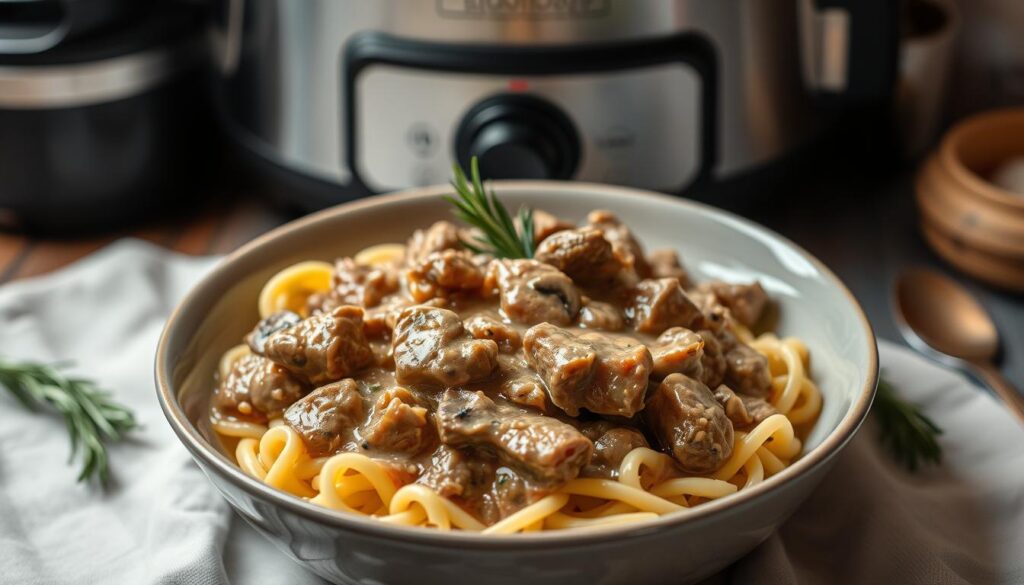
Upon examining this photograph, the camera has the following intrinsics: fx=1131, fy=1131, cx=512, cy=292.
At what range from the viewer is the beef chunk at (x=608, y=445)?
2016 mm

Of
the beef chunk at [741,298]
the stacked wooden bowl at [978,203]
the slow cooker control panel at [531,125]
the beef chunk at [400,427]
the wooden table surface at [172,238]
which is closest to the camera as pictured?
the beef chunk at [400,427]

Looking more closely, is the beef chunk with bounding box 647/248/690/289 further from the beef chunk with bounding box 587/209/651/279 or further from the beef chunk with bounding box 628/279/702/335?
the beef chunk with bounding box 628/279/702/335

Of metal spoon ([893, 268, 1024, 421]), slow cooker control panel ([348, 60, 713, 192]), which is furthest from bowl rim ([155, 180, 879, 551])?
slow cooker control panel ([348, 60, 713, 192])

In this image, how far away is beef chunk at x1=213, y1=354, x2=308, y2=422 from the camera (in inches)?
86.7

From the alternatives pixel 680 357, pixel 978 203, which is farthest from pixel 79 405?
pixel 978 203

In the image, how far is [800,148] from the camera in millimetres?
3369

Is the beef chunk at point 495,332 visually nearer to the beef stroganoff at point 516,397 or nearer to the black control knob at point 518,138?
the beef stroganoff at point 516,397

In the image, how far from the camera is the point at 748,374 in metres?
2.28

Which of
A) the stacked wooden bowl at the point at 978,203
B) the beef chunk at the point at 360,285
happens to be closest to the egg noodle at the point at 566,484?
the beef chunk at the point at 360,285

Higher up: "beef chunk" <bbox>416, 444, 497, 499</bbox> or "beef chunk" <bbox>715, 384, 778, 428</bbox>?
"beef chunk" <bbox>416, 444, 497, 499</bbox>

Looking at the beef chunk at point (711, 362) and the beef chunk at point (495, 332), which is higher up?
the beef chunk at point (495, 332)

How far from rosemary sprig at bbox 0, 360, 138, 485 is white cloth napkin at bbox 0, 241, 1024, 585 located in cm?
3

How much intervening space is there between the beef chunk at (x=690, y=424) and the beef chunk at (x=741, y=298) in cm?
47

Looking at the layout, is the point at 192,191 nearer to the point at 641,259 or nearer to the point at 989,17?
the point at 641,259
